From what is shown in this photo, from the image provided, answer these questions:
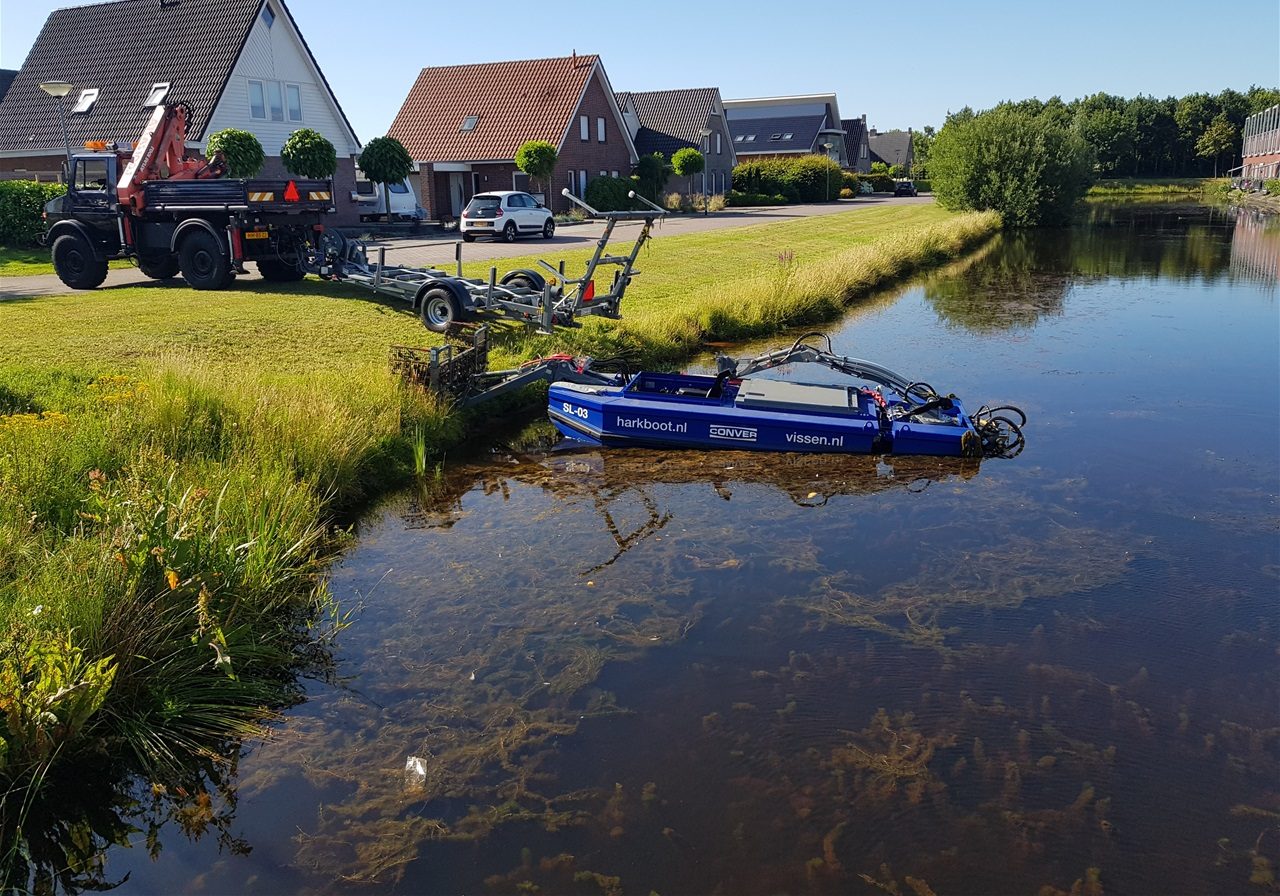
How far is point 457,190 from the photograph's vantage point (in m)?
42.3

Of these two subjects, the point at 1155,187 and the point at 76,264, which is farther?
the point at 1155,187

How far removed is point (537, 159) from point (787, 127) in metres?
43.5

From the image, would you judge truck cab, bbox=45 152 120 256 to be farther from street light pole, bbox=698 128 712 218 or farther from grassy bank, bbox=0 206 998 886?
street light pole, bbox=698 128 712 218

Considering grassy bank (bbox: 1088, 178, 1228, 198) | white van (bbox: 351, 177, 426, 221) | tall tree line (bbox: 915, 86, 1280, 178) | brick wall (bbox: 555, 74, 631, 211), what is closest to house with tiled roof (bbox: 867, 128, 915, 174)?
tall tree line (bbox: 915, 86, 1280, 178)

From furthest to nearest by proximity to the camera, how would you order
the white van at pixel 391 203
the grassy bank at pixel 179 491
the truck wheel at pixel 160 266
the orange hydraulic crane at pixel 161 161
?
the white van at pixel 391 203
the truck wheel at pixel 160 266
the orange hydraulic crane at pixel 161 161
the grassy bank at pixel 179 491

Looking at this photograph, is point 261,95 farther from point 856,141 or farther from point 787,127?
point 856,141

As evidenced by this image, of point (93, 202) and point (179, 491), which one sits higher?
point (93, 202)

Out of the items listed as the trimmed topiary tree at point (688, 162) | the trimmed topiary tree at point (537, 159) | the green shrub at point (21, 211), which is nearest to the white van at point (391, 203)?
the trimmed topiary tree at point (537, 159)

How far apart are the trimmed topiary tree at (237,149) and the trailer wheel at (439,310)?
15701mm

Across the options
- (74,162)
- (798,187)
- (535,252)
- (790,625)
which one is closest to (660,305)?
(535,252)

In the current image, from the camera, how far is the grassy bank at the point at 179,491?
209 inches

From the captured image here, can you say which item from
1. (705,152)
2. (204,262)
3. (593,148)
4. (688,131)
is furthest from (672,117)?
(204,262)

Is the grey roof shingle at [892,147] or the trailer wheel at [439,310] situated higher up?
the grey roof shingle at [892,147]

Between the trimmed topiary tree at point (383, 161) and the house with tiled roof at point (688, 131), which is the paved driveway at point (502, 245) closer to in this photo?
the trimmed topiary tree at point (383, 161)
